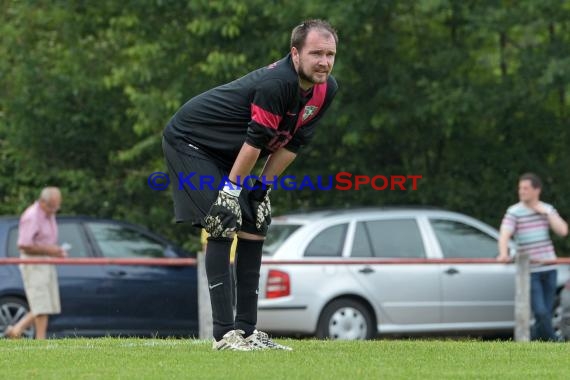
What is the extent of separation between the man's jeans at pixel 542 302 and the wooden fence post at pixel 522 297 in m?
0.30

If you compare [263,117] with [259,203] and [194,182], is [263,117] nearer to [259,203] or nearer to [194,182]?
[194,182]

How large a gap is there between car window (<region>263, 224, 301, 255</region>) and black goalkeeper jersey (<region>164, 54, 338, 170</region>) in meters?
6.89

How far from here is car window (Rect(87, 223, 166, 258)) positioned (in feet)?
51.1

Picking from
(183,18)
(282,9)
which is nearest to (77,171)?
(183,18)

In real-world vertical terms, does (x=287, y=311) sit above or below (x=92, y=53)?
below

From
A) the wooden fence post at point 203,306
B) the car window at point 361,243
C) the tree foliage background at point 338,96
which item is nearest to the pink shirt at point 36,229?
the wooden fence post at point 203,306

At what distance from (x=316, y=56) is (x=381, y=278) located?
7.49 m

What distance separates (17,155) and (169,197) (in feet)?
8.35

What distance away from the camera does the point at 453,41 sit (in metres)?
18.5

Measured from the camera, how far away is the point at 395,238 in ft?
50.8

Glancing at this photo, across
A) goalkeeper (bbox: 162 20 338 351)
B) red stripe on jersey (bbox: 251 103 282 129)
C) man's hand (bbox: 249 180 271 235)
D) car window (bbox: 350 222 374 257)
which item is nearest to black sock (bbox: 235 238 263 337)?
goalkeeper (bbox: 162 20 338 351)

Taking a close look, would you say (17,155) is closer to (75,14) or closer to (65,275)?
(75,14)

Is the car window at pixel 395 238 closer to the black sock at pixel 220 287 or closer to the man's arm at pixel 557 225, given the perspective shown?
the man's arm at pixel 557 225

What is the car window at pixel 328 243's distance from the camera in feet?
49.0
